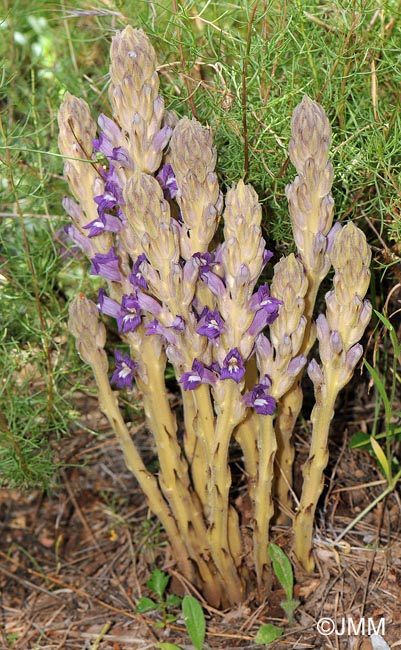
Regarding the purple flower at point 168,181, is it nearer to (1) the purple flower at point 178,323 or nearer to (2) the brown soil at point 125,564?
(1) the purple flower at point 178,323

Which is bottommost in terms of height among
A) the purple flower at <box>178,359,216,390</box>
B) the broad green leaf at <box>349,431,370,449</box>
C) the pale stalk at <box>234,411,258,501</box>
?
the broad green leaf at <box>349,431,370,449</box>

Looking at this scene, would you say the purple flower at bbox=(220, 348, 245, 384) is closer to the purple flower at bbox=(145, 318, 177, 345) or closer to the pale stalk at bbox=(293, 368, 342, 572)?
the purple flower at bbox=(145, 318, 177, 345)

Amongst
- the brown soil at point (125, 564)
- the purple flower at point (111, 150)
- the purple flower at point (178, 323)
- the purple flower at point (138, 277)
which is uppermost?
the purple flower at point (111, 150)

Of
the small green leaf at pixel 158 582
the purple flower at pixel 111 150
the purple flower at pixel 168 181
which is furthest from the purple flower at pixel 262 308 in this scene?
the small green leaf at pixel 158 582

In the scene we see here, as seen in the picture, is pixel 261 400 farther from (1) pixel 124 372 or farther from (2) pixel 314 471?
(1) pixel 124 372

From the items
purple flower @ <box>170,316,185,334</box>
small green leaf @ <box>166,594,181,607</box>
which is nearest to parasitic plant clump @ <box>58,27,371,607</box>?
purple flower @ <box>170,316,185,334</box>

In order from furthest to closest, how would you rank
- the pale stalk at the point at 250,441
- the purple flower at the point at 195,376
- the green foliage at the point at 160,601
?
the green foliage at the point at 160,601 → the pale stalk at the point at 250,441 → the purple flower at the point at 195,376

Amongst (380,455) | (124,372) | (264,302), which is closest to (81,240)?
(124,372)
